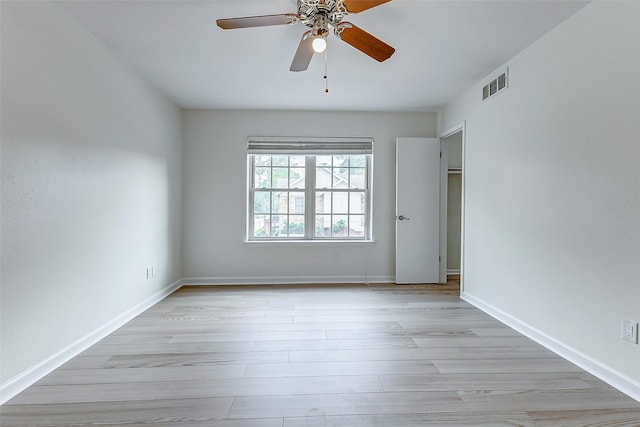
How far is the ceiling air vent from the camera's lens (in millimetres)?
2906

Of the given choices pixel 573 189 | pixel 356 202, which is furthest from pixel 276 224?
pixel 573 189

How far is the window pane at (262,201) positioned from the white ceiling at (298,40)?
1259 millimetres

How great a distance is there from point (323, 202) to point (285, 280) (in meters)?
1.21

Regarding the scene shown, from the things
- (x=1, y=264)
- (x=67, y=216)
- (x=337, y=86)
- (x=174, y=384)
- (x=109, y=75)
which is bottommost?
(x=174, y=384)

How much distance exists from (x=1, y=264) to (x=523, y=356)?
11.0 ft

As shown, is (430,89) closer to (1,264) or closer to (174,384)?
(174,384)

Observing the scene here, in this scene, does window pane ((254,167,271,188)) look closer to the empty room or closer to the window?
the window

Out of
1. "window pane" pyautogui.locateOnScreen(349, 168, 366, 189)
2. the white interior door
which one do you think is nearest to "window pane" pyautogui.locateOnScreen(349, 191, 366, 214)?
"window pane" pyautogui.locateOnScreen(349, 168, 366, 189)

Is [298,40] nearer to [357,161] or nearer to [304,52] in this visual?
[304,52]

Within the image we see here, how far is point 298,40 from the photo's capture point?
98.0 inches

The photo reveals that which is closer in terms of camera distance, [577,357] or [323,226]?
[577,357]

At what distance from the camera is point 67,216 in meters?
2.20

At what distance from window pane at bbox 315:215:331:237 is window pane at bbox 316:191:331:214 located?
0.09m

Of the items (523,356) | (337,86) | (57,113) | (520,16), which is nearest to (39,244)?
(57,113)
